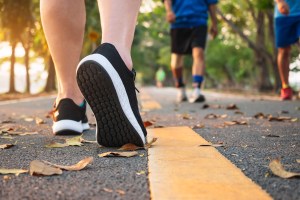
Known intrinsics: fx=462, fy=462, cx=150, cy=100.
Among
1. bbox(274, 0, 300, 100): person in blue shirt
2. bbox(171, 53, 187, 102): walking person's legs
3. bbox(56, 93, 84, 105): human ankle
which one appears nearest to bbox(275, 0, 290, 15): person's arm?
bbox(274, 0, 300, 100): person in blue shirt

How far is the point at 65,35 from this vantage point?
9.69 feet

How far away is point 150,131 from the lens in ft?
10.6

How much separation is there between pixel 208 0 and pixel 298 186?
21.3 feet

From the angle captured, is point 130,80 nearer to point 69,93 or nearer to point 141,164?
point 141,164

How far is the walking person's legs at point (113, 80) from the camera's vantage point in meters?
2.12

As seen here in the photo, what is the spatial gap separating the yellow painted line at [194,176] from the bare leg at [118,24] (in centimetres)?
52

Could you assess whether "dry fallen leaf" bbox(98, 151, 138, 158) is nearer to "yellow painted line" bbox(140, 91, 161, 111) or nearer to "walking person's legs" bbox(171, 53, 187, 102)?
"yellow painted line" bbox(140, 91, 161, 111)

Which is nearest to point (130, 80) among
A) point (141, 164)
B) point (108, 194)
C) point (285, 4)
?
point (141, 164)

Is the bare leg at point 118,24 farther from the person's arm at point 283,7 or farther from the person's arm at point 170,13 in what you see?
the person's arm at point 170,13

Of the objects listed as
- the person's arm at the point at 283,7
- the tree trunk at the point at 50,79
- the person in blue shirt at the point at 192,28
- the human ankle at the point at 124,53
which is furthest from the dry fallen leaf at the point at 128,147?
the tree trunk at the point at 50,79

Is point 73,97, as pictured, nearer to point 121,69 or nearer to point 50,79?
point 121,69

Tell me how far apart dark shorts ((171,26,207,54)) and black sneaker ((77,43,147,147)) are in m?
5.44

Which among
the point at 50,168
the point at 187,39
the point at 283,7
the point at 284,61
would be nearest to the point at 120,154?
the point at 50,168

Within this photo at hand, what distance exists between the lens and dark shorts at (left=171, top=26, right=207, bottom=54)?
755cm
